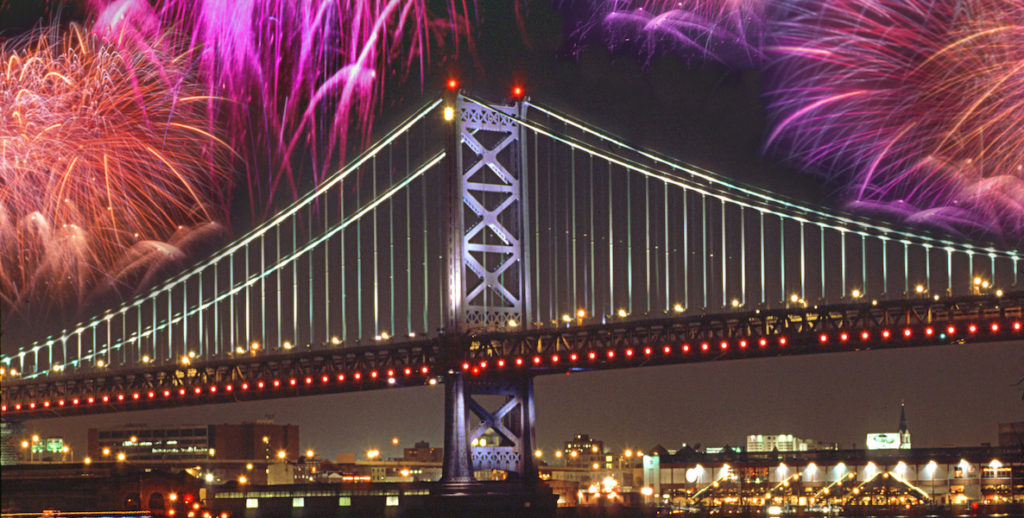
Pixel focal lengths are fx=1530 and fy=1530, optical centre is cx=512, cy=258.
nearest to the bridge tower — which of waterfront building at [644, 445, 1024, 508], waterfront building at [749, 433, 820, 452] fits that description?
waterfront building at [644, 445, 1024, 508]

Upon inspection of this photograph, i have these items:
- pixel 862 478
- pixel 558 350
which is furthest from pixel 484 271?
pixel 862 478

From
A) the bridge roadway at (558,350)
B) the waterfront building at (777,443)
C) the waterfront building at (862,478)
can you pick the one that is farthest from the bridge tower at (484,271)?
the waterfront building at (777,443)

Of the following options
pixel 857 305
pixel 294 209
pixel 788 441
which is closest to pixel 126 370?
pixel 294 209

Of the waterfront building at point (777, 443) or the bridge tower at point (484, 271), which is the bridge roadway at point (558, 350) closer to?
the bridge tower at point (484, 271)

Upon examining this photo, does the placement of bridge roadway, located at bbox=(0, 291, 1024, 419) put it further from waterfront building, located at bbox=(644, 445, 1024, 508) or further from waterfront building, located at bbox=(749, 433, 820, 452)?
waterfront building, located at bbox=(749, 433, 820, 452)

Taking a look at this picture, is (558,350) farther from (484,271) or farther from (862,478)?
(862,478)

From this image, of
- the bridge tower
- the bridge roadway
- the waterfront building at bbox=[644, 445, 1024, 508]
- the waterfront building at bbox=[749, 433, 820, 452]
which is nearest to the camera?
the bridge roadway
